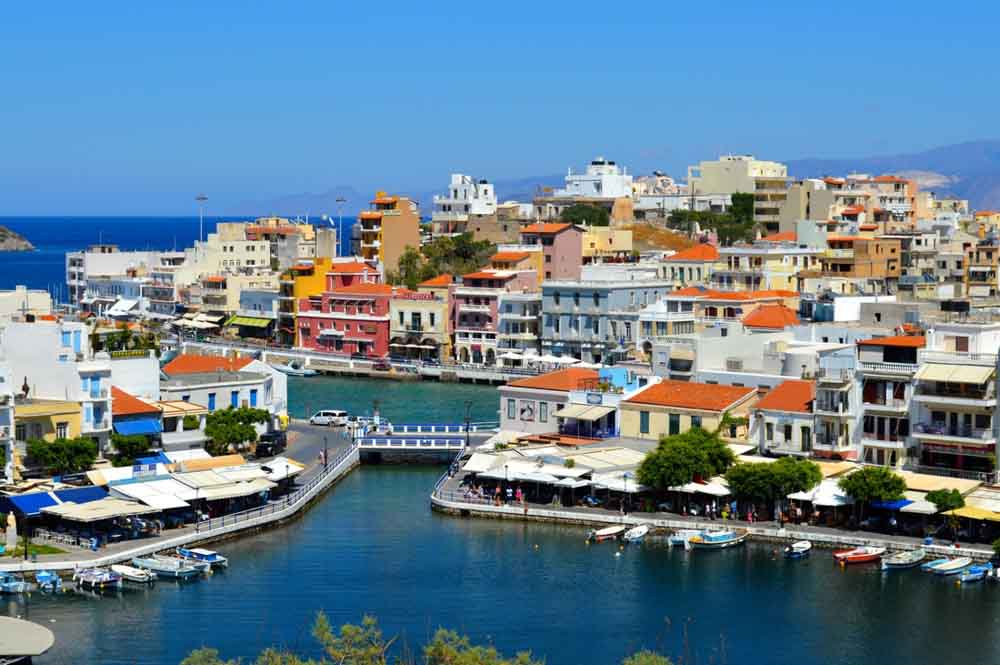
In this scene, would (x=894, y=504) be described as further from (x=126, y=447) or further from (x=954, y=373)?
(x=126, y=447)

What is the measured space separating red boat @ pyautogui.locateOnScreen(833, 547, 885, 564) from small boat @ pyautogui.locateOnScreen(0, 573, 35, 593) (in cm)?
1675

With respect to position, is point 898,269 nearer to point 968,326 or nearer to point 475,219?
point 475,219

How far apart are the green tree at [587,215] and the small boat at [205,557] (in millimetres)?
65167

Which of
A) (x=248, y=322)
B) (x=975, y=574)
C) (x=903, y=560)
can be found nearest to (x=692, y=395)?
(x=903, y=560)

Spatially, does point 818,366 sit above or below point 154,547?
above

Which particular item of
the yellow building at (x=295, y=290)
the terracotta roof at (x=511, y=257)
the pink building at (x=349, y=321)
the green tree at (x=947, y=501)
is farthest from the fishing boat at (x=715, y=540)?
the yellow building at (x=295, y=290)

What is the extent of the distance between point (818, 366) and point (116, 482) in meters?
17.8

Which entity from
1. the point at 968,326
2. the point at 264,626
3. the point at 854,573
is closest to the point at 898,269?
the point at 968,326

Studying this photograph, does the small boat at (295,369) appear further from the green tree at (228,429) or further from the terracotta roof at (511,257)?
the green tree at (228,429)

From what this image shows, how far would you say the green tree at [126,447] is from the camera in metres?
42.5

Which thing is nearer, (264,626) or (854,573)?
(264,626)

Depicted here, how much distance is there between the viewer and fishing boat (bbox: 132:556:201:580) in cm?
3556

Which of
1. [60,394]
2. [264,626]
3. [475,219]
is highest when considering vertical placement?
[475,219]

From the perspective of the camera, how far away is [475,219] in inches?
4102
